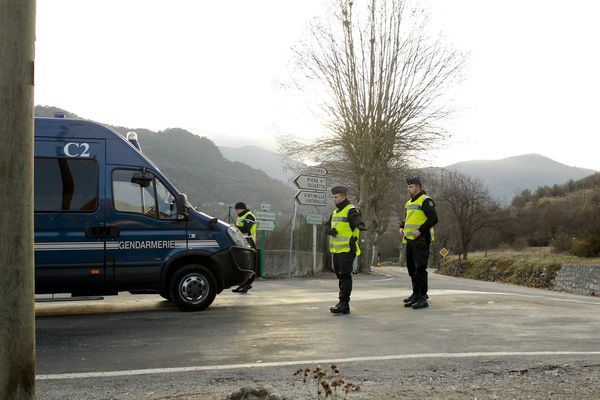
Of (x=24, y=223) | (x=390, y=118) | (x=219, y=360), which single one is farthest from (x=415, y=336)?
(x=390, y=118)

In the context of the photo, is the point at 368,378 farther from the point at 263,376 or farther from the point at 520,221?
the point at 520,221

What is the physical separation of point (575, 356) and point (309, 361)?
2.43 meters

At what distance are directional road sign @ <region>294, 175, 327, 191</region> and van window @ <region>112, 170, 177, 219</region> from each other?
10670mm

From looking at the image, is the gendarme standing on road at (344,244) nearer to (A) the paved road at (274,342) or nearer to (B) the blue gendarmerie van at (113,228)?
(A) the paved road at (274,342)

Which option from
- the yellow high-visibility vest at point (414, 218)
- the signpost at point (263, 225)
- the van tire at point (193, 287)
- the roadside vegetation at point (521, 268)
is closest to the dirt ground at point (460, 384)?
the yellow high-visibility vest at point (414, 218)

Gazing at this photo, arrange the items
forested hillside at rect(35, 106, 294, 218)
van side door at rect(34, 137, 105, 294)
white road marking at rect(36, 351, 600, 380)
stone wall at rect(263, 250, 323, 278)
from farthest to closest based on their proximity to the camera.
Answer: forested hillside at rect(35, 106, 294, 218) < stone wall at rect(263, 250, 323, 278) < van side door at rect(34, 137, 105, 294) < white road marking at rect(36, 351, 600, 380)

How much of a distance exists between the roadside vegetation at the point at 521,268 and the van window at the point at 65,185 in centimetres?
2356

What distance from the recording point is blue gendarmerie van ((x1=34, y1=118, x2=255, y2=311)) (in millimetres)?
7664

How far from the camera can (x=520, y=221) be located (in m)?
60.3

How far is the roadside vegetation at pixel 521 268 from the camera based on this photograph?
27.0 m

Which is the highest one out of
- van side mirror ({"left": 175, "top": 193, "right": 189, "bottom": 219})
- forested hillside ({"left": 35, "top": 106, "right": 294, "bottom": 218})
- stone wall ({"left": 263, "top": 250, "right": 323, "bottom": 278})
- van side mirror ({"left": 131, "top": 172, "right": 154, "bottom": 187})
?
forested hillside ({"left": 35, "top": 106, "right": 294, "bottom": 218})

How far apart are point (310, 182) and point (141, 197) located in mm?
11644

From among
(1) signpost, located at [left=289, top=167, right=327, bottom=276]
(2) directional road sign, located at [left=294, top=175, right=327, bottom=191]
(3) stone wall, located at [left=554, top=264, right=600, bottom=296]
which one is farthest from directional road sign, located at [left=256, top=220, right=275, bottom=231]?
(3) stone wall, located at [left=554, top=264, right=600, bottom=296]

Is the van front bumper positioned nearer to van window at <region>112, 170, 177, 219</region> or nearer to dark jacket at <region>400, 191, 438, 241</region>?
van window at <region>112, 170, 177, 219</region>
